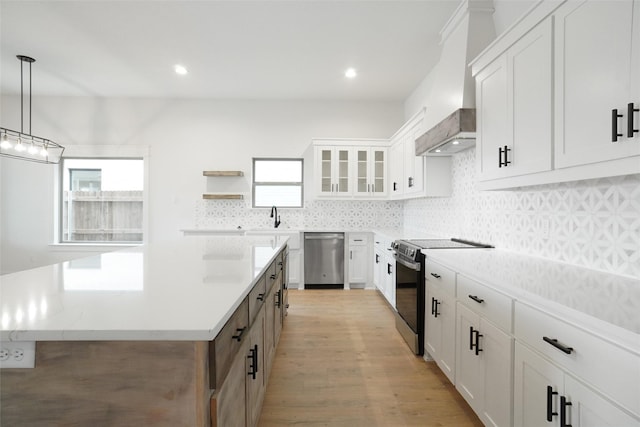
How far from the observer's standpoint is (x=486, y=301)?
1.58 meters

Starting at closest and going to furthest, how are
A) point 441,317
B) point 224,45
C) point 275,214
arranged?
point 441,317, point 224,45, point 275,214

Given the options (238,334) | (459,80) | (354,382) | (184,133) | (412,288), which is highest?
(184,133)

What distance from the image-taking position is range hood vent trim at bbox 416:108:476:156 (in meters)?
2.26

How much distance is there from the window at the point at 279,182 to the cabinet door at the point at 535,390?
4219mm

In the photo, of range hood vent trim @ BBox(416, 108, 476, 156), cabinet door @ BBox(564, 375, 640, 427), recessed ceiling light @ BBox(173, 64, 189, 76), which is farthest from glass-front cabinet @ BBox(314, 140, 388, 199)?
cabinet door @ BBox(564, 375, 640, 427)

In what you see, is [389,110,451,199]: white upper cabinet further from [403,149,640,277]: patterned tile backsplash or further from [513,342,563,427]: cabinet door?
[513,342,563,427]: cabinet door

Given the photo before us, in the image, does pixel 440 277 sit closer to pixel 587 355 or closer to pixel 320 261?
pixel 587 355

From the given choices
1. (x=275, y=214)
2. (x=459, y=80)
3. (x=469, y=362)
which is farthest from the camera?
(x=275, y=214)

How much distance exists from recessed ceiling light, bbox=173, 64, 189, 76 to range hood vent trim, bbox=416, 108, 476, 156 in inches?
126

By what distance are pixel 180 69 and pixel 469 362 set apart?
456 cm

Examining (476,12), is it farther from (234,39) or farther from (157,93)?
(157,93)

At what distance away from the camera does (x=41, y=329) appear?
2.59ft

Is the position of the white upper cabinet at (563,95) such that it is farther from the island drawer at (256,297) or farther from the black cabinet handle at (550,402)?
the island drawer at (256,297)

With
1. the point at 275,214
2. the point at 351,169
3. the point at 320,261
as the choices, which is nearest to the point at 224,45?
the point at 351,169
